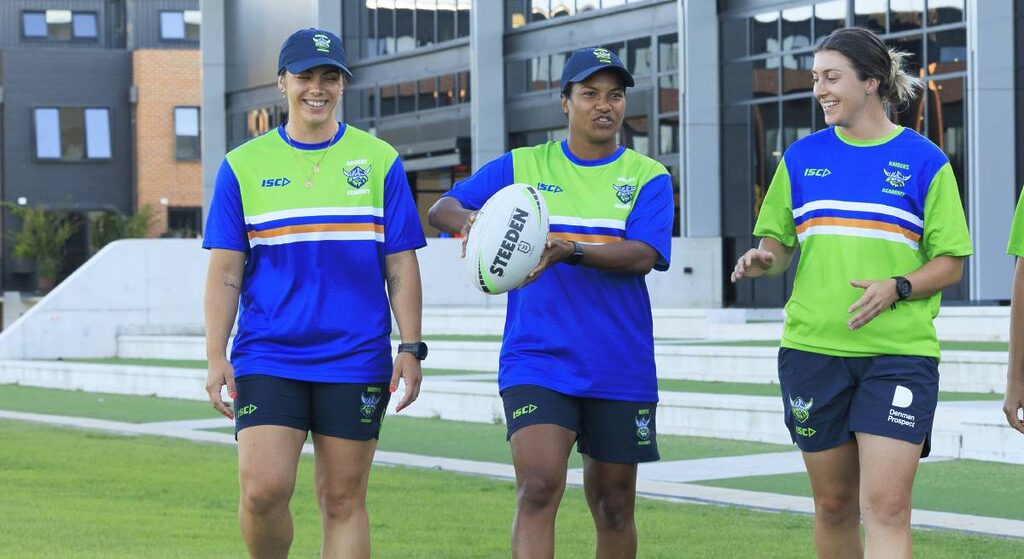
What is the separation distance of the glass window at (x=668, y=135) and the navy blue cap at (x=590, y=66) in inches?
1047

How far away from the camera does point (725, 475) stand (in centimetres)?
1173

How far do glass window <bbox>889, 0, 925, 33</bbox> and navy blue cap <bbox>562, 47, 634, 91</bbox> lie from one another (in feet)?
71.9

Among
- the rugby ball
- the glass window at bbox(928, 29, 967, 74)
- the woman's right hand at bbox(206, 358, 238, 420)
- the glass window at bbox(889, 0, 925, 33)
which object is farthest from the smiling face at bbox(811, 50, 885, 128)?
the glass window at bbox(889, 0, 925, 33)

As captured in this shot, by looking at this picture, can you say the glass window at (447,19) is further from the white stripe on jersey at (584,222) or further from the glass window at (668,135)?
the white stripe on jersey at (584,222)

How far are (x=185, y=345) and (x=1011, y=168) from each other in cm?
1285

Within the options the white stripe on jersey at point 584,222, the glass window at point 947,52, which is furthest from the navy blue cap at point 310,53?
the glass window at point 947,52

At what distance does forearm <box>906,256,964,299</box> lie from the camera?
213 inches

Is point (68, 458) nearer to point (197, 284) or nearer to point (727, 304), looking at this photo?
point (197, 284)

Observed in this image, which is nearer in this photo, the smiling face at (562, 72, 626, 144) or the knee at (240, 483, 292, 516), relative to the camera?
the knee at (240, 483, 292, 516)

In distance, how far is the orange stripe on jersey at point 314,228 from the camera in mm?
5801

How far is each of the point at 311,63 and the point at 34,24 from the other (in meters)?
60.2

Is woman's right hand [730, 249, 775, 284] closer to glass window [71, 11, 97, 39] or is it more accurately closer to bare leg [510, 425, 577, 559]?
bare leg [510, 425, 577, 559]

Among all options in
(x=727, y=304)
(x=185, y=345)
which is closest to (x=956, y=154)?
(x=727, y=304)

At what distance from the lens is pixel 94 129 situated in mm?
57000
